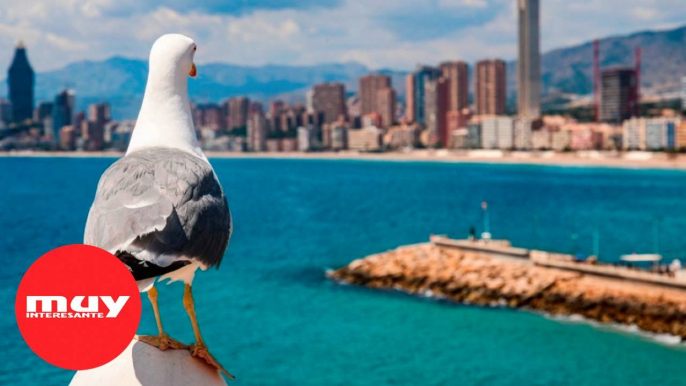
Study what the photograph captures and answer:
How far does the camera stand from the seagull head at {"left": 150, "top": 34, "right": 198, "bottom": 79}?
4.01 m

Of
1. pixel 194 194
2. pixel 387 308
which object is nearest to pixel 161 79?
pixel 194 194

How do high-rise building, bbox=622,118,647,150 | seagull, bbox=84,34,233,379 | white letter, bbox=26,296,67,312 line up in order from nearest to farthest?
white letter, bbox=26,296,67,312
seagull, bbox=84,34,233,379
high-rise building, bbox=622,118,647,150

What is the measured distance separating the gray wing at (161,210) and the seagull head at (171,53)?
403mm

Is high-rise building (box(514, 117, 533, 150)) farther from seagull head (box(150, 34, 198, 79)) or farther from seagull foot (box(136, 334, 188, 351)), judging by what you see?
seagull foot (box(136, 334, 188, 351))

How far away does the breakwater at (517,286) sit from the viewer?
2422cm

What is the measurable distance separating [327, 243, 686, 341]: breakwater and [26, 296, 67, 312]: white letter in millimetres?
22517

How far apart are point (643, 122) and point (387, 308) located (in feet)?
524

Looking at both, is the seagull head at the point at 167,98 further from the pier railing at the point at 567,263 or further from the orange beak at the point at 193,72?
the pier railing at the point at 567,263

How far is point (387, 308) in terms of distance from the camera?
27344mm

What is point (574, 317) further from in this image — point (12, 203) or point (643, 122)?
point (643, 122)

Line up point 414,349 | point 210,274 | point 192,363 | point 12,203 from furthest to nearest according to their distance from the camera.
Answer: point 12,203, point 210,274, point 414,349, point 192,363

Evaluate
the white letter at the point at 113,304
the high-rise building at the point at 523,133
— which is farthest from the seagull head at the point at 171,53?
the high-rise building at the point at 523,133

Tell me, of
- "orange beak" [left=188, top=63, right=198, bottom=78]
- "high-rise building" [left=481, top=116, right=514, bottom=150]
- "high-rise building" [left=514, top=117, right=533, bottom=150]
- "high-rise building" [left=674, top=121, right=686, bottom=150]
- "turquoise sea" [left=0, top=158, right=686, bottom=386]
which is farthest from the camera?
"high-rise building" [left=481, top=116, right=514, bottom=150]

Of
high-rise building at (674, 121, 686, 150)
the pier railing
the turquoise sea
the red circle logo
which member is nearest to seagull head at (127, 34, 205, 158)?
the red circle logo
